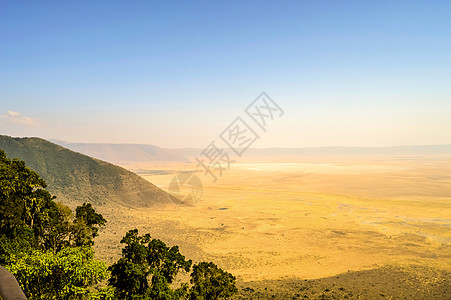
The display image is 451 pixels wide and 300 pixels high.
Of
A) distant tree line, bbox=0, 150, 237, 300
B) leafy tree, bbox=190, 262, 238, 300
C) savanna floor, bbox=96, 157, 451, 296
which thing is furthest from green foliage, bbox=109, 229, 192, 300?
savanna floor, bbox=96, 157, 451, 296

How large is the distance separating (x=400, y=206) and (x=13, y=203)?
82614mm

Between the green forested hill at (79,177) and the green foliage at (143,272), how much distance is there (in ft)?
193

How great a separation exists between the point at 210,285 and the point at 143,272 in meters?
3.79

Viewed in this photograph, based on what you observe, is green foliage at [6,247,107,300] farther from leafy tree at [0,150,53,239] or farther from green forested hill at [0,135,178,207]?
green forested hill at [0,135,178,207]

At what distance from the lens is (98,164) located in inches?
3376

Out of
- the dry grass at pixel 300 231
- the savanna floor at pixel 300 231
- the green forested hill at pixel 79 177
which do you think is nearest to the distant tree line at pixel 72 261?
the savanna floor at pixel 300 231

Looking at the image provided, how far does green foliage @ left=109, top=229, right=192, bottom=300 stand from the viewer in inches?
569

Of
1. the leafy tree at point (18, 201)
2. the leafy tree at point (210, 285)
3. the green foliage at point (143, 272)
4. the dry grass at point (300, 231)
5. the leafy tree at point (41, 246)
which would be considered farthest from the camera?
the dry grass at point (300, 231)

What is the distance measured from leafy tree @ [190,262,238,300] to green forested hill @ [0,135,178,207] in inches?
2364

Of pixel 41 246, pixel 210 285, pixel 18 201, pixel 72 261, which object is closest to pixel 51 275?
pixel 72 261

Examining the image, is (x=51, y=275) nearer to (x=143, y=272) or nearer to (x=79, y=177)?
(x=143, y=272)

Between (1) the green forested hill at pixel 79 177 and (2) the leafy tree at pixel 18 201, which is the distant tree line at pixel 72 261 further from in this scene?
(1) the green forested hill at pixel 79 177

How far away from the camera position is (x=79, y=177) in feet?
254

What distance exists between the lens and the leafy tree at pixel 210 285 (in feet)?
51.9
